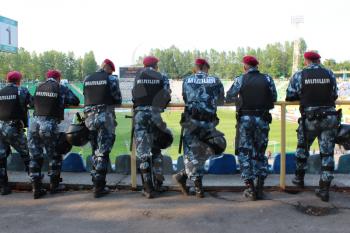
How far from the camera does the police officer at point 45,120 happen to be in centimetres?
560

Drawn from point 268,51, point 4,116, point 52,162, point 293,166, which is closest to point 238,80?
point 293,166

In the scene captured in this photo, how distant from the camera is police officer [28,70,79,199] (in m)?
5.60

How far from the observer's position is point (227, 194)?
5.55 m

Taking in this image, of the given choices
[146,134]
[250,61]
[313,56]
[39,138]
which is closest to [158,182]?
[146,134]

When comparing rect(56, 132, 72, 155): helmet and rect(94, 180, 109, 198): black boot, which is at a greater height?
rect(56, 132, 72, 155): helmet

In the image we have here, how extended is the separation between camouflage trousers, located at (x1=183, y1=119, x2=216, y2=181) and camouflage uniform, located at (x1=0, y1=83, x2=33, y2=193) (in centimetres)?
244

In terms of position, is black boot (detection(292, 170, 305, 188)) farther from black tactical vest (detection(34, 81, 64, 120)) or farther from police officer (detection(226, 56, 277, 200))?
black tactical vest (detection(34, 81, 64, 120))

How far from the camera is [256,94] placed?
5273 mm

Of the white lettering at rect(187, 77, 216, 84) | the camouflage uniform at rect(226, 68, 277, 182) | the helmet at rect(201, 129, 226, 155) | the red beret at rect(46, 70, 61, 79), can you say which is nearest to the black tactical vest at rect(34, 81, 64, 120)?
the red beret at rect(46, 70, 61, 79)

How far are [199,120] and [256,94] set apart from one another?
0.85m

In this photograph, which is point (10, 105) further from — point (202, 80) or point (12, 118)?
point (202, 80)

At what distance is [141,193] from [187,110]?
4.52 feet

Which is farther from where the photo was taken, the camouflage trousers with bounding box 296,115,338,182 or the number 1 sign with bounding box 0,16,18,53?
the number 1 sign with bounding box 0,16,18,53

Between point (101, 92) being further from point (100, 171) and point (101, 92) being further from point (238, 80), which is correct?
point (238, 80)
